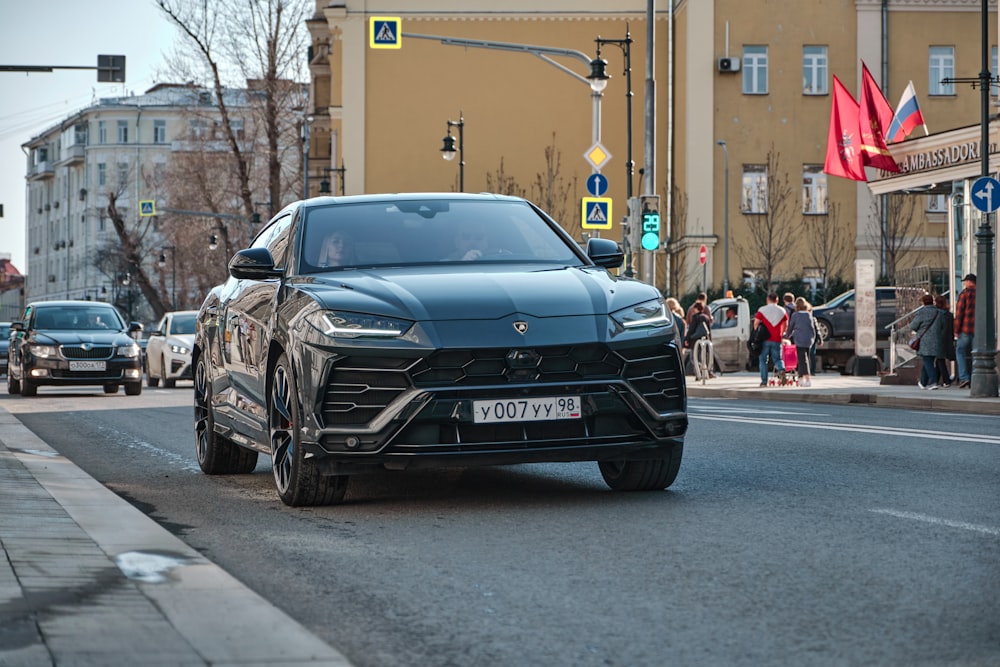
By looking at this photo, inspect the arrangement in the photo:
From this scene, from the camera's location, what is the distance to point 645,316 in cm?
838

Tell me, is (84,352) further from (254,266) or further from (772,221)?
(772,221)

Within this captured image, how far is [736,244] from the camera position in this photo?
54125mm

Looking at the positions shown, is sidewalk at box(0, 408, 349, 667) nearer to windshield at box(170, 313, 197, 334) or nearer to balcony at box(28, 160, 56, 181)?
windshield at box(170, 313, 197, 334)

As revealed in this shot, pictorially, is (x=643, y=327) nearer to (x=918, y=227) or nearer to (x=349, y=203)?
(x=349, y=203)

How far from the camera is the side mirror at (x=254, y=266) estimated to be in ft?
30.6

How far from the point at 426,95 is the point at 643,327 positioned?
167ft

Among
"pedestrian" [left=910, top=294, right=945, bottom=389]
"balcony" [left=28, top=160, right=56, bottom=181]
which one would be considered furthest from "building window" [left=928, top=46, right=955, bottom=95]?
"balcony" [left=28, top=160, right=56, bottom=181]

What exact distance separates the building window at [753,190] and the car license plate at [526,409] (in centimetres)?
4677

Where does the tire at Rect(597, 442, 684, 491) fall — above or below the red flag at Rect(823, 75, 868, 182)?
below

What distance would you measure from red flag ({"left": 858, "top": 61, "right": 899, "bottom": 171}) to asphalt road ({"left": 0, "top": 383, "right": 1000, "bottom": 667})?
888 inches

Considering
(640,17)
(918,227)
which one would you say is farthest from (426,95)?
(918,227)

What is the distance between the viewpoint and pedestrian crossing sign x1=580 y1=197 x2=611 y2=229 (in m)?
32.7

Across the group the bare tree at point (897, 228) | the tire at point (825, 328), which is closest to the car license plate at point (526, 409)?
the tire at point (825, 328)

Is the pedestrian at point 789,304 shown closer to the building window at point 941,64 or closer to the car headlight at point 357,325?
the building window at point 941,64
